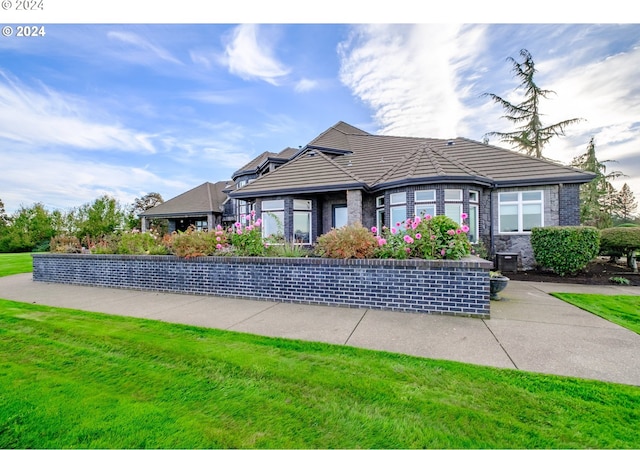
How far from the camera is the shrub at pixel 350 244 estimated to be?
5.95 metres

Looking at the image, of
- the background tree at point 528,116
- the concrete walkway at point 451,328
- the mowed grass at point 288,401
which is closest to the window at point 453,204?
the concrete walkway at point 451,328

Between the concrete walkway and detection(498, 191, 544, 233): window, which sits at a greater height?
detection(498, 191, 544, 233): window

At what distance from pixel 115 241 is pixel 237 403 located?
9.52m

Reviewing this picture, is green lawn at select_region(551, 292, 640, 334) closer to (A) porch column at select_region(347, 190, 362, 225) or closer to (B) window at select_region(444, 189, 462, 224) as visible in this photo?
(B) window at select_region(444, 189, 462, 224)

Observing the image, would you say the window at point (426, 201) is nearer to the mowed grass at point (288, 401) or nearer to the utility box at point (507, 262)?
the utility box at point (507, 262)

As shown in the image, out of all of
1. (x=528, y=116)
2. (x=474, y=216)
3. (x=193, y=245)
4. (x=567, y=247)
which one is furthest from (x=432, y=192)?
(x=528, y=116)

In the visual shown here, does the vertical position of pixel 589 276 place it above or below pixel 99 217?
below

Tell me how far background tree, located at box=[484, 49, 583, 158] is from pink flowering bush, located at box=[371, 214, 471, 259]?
76.2 feet

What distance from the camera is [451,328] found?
14.4 ft

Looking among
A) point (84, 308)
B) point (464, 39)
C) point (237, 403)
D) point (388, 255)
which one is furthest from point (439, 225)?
point (84, 308)

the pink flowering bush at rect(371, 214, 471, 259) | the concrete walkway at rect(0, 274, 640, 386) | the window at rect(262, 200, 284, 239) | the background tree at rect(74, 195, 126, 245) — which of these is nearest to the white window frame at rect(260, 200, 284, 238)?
the window at rect(262, 200, 284, 239)

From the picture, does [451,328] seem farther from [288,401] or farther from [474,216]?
[474,216]

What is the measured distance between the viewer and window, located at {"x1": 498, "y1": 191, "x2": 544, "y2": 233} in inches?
429

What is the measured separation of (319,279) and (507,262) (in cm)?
826
